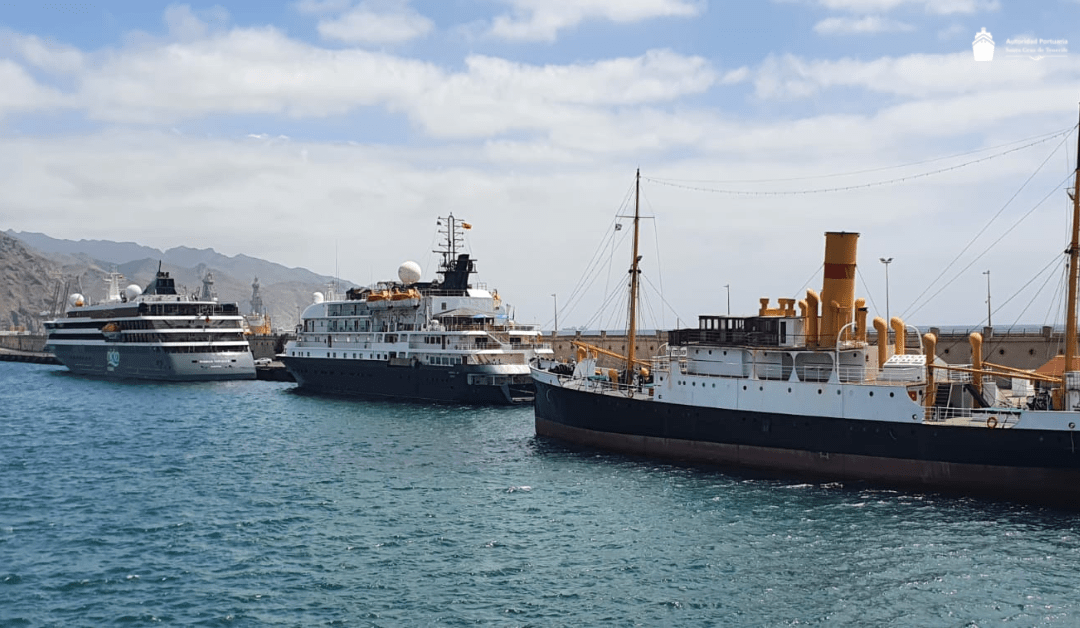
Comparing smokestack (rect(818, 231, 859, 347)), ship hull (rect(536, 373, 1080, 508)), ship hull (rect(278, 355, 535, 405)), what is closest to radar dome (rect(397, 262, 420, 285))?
ship hull (rect(278, 355, 535, 405))

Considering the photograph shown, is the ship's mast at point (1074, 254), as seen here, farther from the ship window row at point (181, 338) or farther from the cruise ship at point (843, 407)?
the ship window row at point (181, 338)

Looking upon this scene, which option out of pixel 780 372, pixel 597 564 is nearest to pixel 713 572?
pixel 597 564

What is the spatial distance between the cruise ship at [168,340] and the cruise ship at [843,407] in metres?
54.0

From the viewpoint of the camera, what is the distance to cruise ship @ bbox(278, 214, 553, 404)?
195 ft

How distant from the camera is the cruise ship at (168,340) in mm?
82312

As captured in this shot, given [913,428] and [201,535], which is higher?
[913,428]

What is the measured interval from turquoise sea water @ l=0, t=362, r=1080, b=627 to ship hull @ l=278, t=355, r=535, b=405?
17719 millimetres

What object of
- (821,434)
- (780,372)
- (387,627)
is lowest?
(387,627)

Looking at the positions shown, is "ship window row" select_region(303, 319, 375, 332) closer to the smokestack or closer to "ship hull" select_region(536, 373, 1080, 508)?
"ship hull" select_region(536, 373, 1080, 508)

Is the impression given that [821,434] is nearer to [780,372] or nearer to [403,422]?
[780,372]

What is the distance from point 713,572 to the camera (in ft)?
Answer: 74.2

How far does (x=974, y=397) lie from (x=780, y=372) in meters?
7.49

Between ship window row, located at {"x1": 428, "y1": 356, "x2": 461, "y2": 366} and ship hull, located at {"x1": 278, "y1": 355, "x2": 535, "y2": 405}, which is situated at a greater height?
ship window row, located at {"x1": 428, "y1": 356, "x2": 461, "y2": 366}

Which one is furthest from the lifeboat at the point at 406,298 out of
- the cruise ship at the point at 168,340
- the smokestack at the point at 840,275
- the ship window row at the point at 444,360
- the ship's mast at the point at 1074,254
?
the ship's mast at the point at 1074,254
